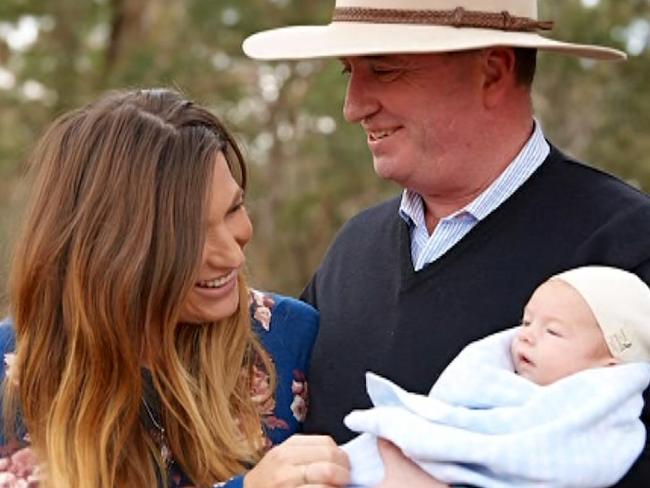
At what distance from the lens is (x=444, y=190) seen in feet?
9.91

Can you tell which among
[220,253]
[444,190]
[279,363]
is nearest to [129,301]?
[220,253]

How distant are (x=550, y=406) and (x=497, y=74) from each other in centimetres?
98

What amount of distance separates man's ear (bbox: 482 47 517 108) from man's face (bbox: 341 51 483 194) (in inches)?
1.7

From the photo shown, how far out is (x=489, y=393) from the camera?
2.43 meters

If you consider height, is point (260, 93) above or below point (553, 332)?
below

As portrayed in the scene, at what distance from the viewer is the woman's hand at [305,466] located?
2.44m

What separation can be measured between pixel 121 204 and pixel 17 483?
1.97ft

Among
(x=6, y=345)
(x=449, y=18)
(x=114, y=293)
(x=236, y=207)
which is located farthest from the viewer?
(x=449, y=18)

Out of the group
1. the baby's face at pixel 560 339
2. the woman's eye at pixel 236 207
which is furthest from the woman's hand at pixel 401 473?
the woman's eye at pixel 236 207

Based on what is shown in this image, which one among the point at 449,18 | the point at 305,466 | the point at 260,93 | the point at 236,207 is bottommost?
the point at 260,93

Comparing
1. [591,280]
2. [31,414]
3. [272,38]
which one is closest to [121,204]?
[31,414]

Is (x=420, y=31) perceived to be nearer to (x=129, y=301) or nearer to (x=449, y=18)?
(x=449, y=18)

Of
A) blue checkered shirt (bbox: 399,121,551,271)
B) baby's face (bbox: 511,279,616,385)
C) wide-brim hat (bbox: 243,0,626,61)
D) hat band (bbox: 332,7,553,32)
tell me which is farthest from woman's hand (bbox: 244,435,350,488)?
hat band (bbox: 332,7,553,32)

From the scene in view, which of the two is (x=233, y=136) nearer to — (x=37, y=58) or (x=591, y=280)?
(x=591, y=280)
